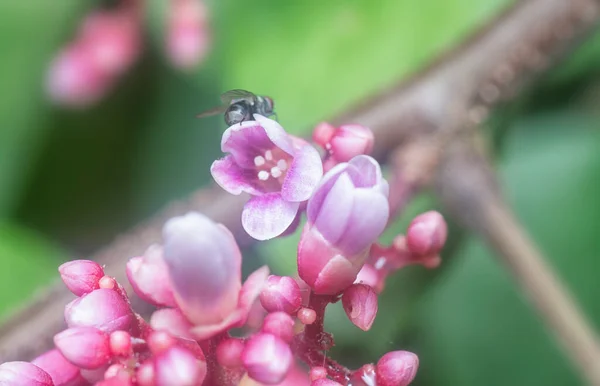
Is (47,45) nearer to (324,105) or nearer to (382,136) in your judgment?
(324,105)

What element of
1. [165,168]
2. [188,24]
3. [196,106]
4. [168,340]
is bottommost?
[168,340]

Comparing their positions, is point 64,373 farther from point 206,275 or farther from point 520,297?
point 520,297

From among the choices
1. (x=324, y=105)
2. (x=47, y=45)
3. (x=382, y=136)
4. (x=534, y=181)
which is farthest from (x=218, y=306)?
(x=47, y=45)

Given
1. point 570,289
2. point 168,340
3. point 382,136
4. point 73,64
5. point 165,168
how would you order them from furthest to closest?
point 73,64
point 165,168
point 570,289
point 382,136
point 168,340

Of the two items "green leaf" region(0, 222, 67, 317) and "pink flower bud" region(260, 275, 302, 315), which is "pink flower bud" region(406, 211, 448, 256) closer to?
"pink flower bud" region(260, 275, 302, 315)

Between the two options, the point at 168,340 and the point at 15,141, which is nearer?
the point at 168,340

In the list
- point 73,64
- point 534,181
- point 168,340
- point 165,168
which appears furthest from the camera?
point 73,64

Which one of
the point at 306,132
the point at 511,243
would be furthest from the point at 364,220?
the point at 306,132
